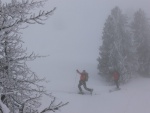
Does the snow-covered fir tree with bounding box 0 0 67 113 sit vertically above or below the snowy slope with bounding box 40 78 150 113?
above

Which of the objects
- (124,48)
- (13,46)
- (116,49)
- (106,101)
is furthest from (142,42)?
(13,46)

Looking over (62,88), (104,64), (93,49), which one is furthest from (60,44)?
(62,88)

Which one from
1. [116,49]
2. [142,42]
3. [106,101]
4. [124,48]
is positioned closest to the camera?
[106,101]

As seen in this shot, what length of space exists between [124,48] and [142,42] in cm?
257

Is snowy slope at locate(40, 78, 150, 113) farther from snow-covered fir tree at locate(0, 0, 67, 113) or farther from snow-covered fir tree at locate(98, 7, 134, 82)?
snow-covered fir tree at locate(0, 0, 67, 113)

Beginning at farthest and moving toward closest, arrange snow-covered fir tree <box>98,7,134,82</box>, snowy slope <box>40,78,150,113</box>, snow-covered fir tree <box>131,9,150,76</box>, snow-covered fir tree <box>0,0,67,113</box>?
snow-covered fir tree <box>131,9,150,76</box> < snow-covered fir tree <box>98,7,134,82</box> < snowy slope <box>40,78,150,113</box> < snow-covered fir tree <box>0,0,67,113</box>

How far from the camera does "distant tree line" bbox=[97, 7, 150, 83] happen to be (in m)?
32.4

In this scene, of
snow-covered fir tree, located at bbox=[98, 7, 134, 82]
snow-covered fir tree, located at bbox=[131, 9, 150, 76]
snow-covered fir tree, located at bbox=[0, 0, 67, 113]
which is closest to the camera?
snow-covered fir tree, located at bbox=[0, 0, 67, 113]

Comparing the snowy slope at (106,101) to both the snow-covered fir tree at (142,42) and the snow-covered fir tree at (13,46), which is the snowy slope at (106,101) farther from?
the snow-covered fir tree at (13,46)

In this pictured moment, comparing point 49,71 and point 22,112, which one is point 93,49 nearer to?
point 49,71

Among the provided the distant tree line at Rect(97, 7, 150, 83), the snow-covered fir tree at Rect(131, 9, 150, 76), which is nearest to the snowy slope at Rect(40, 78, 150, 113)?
the distant tree line at Rect(97, 7, 150, 83)

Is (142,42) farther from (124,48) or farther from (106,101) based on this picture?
(106,101)

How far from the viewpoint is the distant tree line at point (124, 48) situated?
32.4m

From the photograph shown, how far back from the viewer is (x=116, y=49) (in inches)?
1293
